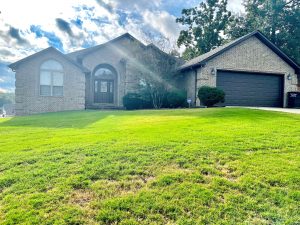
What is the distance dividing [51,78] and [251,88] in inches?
590

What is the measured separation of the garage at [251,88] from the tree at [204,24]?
51.4ft

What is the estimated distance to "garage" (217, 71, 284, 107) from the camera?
18375 mm

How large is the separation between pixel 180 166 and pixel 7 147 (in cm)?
430

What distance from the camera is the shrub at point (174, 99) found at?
19.0 metres

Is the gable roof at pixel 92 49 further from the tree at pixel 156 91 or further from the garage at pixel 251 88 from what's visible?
the garage at pixel 251 88

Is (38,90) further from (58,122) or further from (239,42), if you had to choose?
(239,42)

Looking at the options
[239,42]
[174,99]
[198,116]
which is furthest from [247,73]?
[198,116]

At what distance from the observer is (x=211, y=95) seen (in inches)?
643

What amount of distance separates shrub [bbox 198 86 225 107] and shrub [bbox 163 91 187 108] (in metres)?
2.71

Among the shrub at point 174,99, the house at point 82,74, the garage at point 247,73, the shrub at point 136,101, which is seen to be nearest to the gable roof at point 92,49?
the house at point 82,74

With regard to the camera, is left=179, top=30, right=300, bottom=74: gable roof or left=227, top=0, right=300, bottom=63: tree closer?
left=179, top=30, right=300, bottom=74: gable roof

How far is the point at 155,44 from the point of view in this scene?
20203mm

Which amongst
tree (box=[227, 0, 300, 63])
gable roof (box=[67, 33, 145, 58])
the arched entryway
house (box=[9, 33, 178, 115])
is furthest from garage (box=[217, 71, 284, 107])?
tree (box=[227, 0, 300, 63])

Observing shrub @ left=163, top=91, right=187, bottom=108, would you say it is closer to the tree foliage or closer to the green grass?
the green grass
